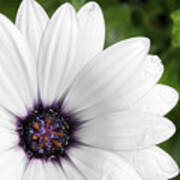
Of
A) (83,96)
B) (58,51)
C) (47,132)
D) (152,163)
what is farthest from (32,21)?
(152,163)

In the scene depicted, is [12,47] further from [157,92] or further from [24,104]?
[157,92]

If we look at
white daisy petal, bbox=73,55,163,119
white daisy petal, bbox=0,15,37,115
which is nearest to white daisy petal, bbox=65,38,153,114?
white daisy petal, bbox=73,55,163,119

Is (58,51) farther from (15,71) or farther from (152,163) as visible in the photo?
(152,163)

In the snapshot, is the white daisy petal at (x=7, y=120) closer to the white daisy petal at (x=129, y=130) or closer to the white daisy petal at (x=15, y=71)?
the white daisy petal at (x=15, y=71)

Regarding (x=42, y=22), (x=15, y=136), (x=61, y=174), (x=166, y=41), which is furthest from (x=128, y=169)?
(x=166, y=41)

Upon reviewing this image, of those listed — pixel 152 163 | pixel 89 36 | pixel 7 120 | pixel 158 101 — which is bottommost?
pixel 152 163

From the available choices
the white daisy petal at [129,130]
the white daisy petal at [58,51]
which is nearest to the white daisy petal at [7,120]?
the white daisy petal at [58,51]
